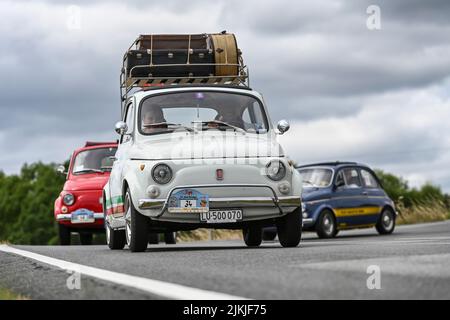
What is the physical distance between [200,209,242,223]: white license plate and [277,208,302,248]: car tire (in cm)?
77

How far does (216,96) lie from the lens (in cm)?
1321

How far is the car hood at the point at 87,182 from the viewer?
19.3m

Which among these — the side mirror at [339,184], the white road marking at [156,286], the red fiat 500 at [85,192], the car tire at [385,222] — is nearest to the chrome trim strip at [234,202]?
the white road marking at [156,286]

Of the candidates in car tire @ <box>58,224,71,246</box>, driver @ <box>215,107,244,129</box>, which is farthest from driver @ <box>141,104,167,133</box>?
car tire @ <box>58,224,71,246</box>

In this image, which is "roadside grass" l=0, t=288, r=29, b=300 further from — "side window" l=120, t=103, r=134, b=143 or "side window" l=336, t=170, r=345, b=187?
"side window" l=336, t=170, r=345, b=187

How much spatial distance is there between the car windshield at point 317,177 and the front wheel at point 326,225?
0.76 metres

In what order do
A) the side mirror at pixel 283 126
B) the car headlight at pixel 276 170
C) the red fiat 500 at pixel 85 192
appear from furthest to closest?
the red fiat 500 at pixel 85 192 < the side mirror at pixel 283 126 < the car headlight at pixel 276 170

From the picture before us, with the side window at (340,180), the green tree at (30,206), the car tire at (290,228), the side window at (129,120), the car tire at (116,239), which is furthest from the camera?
the green tree at (30,206)

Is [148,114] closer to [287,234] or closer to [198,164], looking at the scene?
[198,164]

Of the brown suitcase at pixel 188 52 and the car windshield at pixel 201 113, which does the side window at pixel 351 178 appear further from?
the car windshield at pixel 201 113

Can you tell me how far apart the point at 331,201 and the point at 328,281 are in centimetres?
1570

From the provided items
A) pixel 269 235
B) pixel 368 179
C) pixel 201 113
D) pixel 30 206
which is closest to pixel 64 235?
pixel 269 235

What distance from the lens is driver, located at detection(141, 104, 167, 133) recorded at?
503 inches
